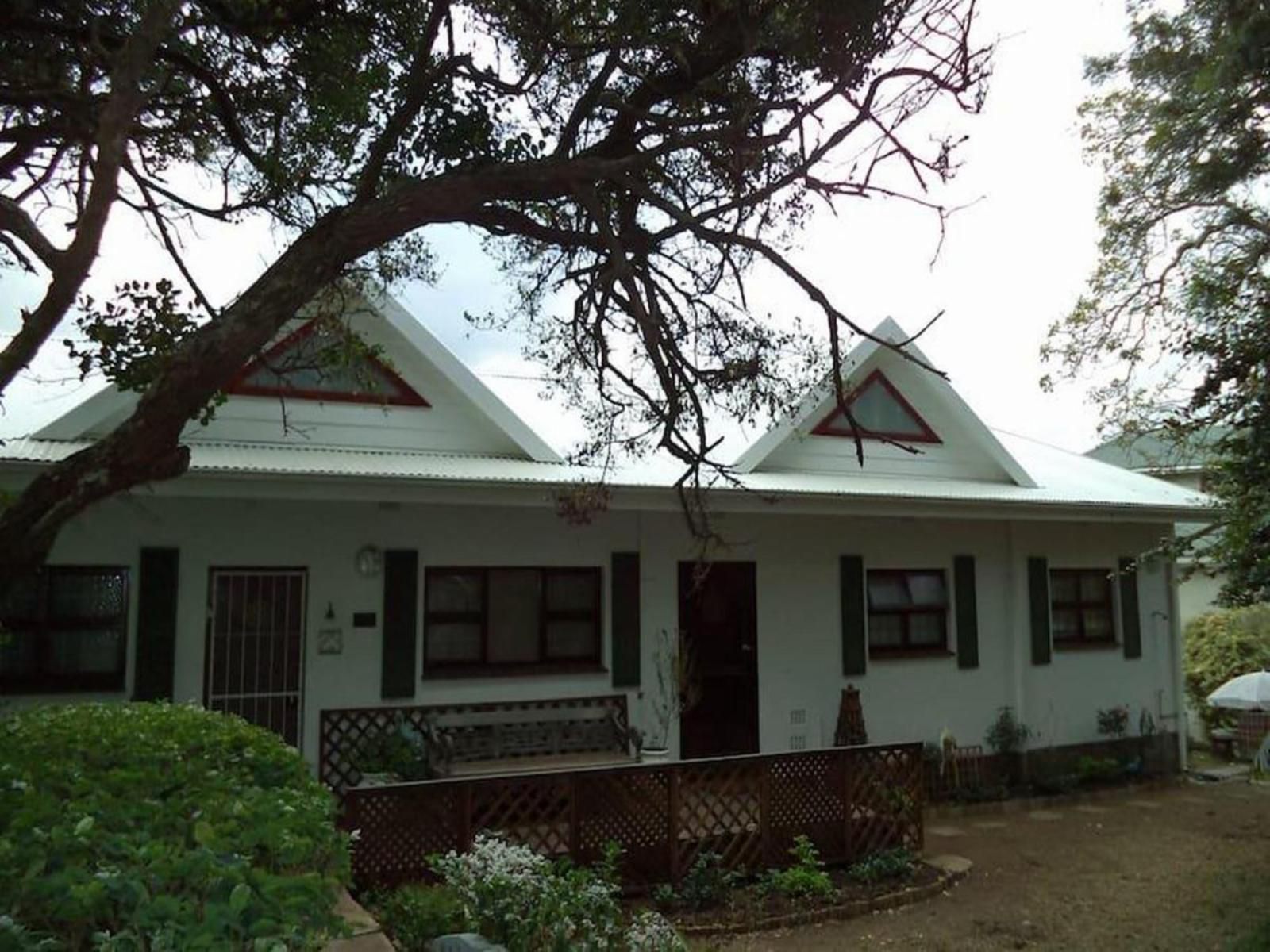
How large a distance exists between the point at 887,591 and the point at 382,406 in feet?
21.3

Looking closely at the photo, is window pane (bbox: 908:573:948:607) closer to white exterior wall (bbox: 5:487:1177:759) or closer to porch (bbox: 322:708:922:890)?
white exterior wall (bbox: 5:487:1177:759)

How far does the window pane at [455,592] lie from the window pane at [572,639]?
0.84 metres

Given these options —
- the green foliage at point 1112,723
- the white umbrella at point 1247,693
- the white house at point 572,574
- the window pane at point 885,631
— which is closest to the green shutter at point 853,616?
the white house at point 572,574

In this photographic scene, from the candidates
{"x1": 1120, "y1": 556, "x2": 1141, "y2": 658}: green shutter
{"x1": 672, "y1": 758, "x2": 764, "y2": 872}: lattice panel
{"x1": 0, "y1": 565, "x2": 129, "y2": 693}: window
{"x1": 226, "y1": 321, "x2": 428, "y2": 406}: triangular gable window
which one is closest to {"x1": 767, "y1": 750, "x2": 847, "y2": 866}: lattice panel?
{"x1": 672, "y1": 758, "x2": 764, "y2": 872}: lattice panel

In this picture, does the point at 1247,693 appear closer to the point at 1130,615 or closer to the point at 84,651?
the point at 1130,615

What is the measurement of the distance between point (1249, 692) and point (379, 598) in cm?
1102

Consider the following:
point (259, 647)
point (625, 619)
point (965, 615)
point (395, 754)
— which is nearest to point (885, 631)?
point (965, 615)

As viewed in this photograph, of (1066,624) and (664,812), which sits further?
(1066,624)

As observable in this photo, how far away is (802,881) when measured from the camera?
7.97 m

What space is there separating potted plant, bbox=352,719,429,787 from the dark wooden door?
3.42 metres

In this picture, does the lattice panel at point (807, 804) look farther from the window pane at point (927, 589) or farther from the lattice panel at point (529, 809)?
the window pane at point (927, 589)

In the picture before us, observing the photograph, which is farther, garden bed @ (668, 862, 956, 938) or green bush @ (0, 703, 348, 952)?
garden bed @ (668, 862, 956, 938)

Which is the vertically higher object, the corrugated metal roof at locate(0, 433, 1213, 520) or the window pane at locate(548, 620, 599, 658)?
the corrugated metal roof at locate(0, 433, 1213, 520)

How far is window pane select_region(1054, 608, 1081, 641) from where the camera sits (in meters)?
13.8
